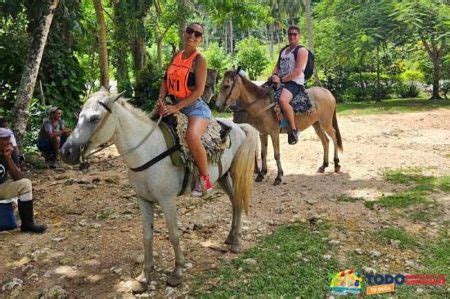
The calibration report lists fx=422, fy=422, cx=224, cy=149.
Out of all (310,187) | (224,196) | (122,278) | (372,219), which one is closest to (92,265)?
(122,278)

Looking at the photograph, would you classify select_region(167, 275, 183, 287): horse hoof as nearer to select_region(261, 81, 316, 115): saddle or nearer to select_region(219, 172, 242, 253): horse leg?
select_region(219, 172, 242, 253): horse leg

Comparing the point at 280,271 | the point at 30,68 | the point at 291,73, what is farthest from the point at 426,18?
the point at 280,271

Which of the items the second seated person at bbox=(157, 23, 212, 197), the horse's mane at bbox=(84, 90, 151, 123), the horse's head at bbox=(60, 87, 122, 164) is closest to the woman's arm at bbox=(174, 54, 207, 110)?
the second seated person at bbox=(157, 23, 212, 197)

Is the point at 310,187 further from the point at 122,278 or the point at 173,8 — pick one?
the point at 173,8

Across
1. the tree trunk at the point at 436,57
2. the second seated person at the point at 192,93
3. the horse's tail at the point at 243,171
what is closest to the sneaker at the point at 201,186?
the second seated person at the point at 192,93

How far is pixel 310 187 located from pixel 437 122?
8185 millimetres

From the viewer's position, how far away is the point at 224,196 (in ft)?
22.2

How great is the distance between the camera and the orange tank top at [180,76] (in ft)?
13.4

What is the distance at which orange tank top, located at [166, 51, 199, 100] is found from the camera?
410 cm

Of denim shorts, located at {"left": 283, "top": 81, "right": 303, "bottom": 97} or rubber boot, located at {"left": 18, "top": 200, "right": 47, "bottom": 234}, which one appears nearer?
rubber boot, located at {"left": 18, "top": 200, "right": 47, "bottom": 234}

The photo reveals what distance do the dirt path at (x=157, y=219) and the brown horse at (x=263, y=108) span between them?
0.54 meters

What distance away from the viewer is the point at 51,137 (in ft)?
27.3

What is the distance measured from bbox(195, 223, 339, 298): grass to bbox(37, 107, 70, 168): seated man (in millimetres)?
5210

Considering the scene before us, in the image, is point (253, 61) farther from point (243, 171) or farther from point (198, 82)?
point (198, 82)
